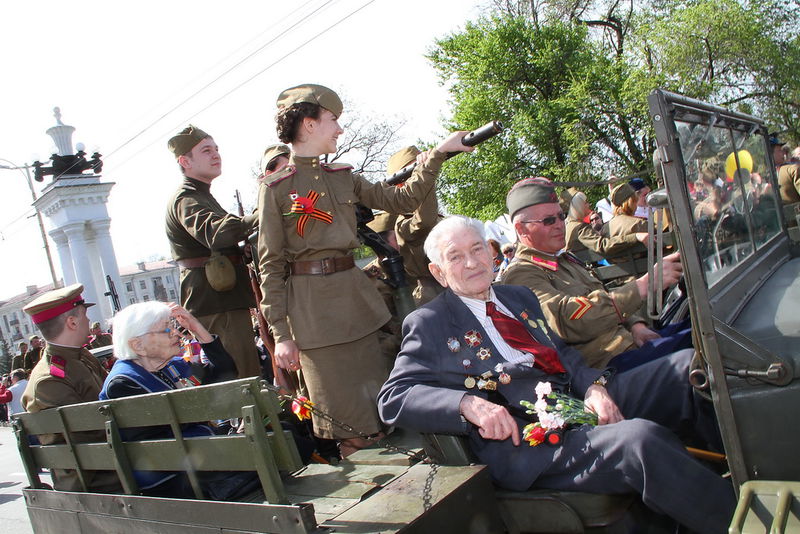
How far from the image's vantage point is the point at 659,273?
203 cm

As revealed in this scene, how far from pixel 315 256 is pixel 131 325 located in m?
0.98

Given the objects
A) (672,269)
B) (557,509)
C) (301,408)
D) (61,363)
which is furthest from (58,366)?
(672,269)

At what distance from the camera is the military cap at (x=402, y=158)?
15.3 ft

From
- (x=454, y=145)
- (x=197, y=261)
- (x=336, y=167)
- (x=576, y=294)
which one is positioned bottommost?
(x=576, y=294)

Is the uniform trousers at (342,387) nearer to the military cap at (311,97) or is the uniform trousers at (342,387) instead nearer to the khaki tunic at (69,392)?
the khaki tunic at (69,392)

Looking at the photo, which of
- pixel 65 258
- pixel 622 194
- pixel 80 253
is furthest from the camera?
pixel 65 258

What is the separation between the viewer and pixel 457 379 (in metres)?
2.48

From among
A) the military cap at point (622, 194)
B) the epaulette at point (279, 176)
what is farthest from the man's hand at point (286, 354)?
the military cap at point (622, 194)

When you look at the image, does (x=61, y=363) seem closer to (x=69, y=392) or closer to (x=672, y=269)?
(x=69, y=392)

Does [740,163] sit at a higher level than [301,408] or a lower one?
higher

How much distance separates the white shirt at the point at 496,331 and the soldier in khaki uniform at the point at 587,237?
3695 millimetres

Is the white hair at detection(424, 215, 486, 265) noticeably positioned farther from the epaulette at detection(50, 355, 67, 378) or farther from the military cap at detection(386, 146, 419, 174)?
the epaulette at detection(50, 355, 67, 378)

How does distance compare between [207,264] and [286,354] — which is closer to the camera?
[286,354]

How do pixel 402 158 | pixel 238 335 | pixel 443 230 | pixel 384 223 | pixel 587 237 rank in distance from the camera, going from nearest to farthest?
pixel 443 230 < pixel 238 335 < pixel 402 158 < pixel 384 223 < pixel 587 237
